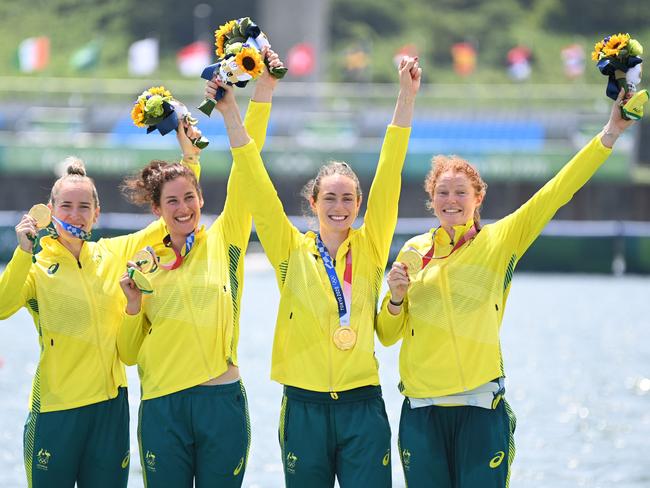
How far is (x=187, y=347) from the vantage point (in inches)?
186

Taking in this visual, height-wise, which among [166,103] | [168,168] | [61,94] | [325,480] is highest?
[61,94]

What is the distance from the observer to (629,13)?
5391 cm

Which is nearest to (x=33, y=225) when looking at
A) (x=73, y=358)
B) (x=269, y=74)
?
(x=73, y=358)

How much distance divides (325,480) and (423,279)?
90 cm

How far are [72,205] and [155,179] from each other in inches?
14.4

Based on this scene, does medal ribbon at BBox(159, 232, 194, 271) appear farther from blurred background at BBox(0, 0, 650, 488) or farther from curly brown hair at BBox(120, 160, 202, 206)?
blurred background at BBox(0, 0, 650, 488)

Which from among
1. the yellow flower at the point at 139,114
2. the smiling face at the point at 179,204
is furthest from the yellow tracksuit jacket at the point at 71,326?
the yellow flower at the point at 139,114

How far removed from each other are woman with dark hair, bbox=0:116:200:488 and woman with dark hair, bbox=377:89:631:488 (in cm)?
111

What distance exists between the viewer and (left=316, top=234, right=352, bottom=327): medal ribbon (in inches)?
185

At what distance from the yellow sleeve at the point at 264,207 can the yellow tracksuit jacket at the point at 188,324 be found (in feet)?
0.11

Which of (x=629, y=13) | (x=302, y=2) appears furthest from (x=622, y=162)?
(x=629, y=13)

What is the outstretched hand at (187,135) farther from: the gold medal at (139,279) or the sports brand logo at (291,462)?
the sports brand logo at (291,462)

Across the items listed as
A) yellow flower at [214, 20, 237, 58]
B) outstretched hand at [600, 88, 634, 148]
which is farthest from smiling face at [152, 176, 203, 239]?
outstretched hand at [600, 88, 634, 148]

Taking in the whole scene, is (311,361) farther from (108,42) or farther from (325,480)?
(108,42)
